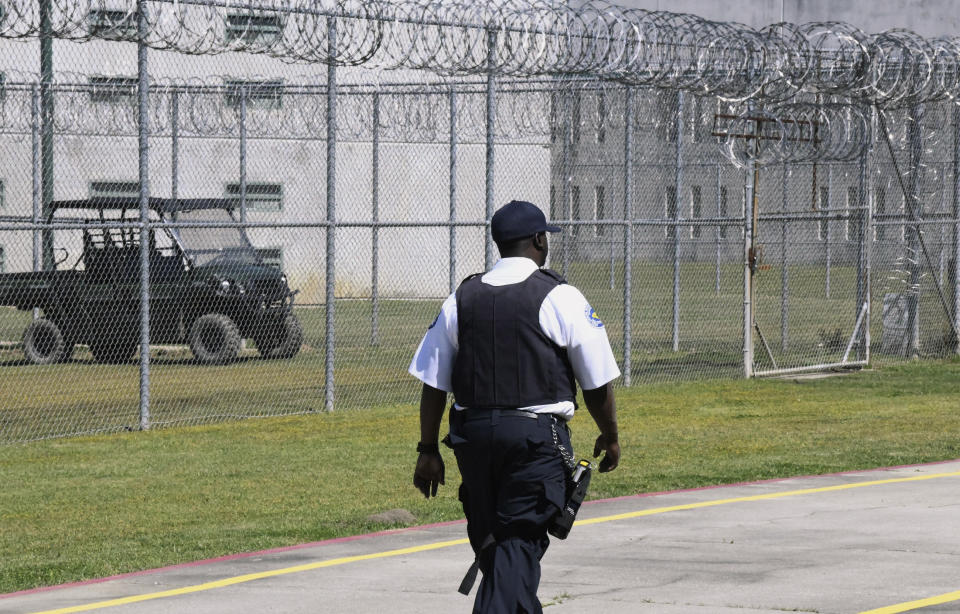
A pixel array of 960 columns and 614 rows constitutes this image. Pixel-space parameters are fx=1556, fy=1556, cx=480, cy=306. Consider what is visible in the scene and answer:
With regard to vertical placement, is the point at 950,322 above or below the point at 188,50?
below

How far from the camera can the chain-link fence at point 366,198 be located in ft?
47.6

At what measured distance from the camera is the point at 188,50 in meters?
12.8

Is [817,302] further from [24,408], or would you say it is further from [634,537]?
[634,537]

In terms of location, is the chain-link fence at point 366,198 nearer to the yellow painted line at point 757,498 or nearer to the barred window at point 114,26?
the barred window at point 114,26

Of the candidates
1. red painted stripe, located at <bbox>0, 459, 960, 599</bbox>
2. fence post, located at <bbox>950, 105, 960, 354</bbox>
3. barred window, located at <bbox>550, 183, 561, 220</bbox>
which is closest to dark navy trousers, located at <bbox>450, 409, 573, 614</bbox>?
red painted stripe, located at <bbox>0, 459, 960, 599</bbox>

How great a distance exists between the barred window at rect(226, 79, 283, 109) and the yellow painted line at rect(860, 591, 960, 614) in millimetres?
12637

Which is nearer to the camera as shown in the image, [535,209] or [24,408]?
[535,209]

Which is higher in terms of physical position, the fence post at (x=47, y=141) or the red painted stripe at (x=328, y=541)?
the fence post at (x=47, y=141)

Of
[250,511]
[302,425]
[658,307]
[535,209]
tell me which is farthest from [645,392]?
[658,307]

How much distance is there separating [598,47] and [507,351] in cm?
1004

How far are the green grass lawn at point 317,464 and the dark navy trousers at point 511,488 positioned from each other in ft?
9.33

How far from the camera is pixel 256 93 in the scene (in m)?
23.1

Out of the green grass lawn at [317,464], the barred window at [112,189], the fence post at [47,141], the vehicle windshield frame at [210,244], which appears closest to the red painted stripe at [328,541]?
the green grass lawn at [317,464]

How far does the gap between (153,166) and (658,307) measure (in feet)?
32.0
